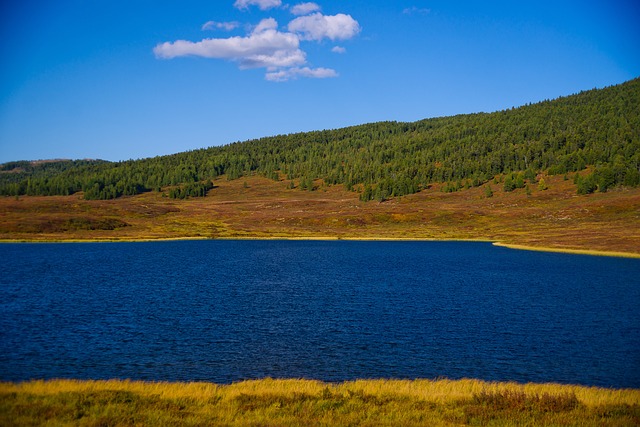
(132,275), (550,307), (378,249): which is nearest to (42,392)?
(550,307)

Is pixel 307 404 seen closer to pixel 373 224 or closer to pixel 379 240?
pixel 379 240

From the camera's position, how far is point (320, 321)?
48688 millimetres

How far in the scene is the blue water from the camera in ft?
115

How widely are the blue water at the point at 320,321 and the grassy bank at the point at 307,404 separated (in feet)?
16.2

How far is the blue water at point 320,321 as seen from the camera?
115 feet

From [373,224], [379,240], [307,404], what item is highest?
[373,224]

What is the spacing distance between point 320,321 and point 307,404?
78.6ft

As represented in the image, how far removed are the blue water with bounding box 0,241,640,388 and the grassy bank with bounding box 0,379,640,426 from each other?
195 inches

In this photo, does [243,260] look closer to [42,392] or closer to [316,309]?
[316,309]

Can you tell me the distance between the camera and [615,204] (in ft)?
562

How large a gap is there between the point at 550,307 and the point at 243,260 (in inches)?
2423

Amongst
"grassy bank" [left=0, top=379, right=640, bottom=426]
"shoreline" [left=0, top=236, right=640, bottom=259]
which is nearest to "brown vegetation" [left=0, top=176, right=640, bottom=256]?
"shoreline" [left=0, top=236, right=640, bottom=259]

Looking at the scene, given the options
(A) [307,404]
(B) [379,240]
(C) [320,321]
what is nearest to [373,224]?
(B) [379,240]

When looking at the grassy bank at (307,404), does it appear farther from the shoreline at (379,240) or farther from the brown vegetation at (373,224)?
the brown vegetation at (373,224)
